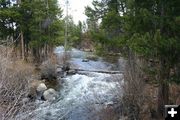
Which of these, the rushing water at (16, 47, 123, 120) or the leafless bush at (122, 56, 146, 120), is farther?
the rushing water at (16, 47, 123, 120)

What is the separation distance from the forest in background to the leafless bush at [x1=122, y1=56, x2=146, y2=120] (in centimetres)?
11

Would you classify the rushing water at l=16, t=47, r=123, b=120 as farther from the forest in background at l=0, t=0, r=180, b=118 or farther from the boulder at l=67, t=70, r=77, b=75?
the boulder at l=67, t=70, r=77, b=75

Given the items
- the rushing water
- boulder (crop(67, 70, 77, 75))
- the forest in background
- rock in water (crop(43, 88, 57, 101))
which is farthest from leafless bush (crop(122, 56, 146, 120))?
boulder (crop(67, 70, 77, 75))

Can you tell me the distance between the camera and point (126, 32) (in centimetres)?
1441

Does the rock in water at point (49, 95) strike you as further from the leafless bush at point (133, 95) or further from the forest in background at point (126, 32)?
the leafless bush at point (133, 95)

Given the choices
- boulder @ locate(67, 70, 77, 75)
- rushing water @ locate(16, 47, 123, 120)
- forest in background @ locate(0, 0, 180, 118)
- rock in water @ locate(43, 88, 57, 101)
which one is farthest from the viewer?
boulder @ locate(67, 70, 77, 75)

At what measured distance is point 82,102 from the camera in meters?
14.8

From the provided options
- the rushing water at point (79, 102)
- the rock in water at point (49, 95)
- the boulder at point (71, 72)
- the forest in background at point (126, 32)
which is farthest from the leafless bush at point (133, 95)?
the boulder at point (71, 72)

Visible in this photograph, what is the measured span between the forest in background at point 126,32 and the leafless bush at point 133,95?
0.11 metres

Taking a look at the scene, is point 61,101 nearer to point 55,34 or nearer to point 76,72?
point 76,72

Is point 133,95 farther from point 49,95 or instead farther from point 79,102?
point 49,95

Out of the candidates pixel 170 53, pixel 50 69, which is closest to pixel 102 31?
pixel 50 69

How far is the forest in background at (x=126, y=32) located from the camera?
943cm

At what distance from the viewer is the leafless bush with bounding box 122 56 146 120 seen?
10391mm
